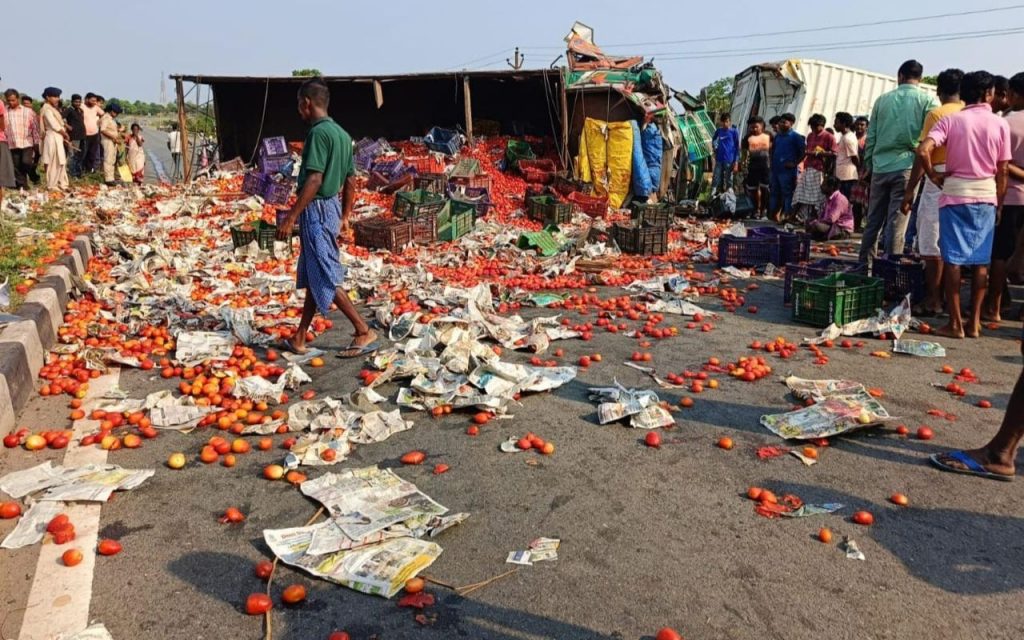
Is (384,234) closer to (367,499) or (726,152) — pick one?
(367,499)

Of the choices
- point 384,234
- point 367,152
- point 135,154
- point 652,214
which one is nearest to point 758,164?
point 652,214

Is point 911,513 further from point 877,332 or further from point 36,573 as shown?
point 36,573

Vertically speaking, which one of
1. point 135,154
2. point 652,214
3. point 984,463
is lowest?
point 984,463

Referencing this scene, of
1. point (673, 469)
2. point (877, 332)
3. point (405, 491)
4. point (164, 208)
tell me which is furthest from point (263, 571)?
point (164, 208)

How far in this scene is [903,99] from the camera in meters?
7.29

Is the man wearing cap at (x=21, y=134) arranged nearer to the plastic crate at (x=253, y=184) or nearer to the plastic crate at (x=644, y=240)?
the plastic crate at (x=253, y=184)

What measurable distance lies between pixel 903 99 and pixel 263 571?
25.2 feet

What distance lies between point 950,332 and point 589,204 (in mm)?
9112

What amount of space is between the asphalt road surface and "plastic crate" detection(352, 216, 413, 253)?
20.8ft

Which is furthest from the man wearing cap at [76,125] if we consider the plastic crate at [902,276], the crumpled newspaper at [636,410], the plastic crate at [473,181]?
the plastic crate at [902,276]

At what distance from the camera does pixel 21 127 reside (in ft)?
46.8

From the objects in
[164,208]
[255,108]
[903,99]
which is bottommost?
[164,208]

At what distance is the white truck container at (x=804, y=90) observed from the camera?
59.7ft

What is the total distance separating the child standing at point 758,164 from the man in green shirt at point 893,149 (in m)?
6.69
